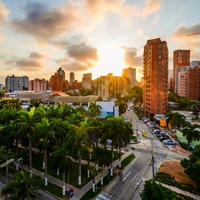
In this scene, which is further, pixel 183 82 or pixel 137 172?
pixel 183 82

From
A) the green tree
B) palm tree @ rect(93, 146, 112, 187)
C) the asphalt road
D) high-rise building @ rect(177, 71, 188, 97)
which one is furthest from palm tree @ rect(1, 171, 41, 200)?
high-rise building @ rect(177, 71, 188, 97)

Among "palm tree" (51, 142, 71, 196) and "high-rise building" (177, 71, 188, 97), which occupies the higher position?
"high-rise building" (177, 71, 188, 97)

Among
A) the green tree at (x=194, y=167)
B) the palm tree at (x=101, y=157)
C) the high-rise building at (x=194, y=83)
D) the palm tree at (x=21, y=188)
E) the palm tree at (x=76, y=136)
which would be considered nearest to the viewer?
the palm tree at (x=21, y=188)

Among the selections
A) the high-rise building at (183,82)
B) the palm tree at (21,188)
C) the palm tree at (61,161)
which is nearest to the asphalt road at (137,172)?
the palm tree at (61,161)

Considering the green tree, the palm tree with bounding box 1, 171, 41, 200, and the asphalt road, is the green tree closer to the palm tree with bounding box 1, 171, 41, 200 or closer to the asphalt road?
the asphalt road

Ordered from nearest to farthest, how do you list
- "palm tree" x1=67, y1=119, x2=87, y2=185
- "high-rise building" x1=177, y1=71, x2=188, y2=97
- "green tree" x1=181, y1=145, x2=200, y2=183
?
1. "green tree" x1=181, y1=145, x2=200, y2=183
2. "palm tree" x1=67, y1=119, x2=87, y2=185
3. "high-rise building" x1=177, y1=71, x2=188, y2=97

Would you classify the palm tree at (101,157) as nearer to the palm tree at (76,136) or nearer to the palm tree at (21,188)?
the palm tree at (76,136)

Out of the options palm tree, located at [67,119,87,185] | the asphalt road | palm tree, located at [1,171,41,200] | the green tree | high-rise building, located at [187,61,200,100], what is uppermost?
high-rise building, located at [187,61,200,100]

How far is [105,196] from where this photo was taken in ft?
87.0

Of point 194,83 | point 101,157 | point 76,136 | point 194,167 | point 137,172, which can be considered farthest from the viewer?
point 194,83

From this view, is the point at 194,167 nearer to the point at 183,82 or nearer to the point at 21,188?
the point at 21,188

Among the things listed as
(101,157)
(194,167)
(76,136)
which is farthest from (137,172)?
(76,136)

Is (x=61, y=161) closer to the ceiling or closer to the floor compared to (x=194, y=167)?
closer to the ceiling

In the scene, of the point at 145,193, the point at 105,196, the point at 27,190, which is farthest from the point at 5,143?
the point at 145,193
